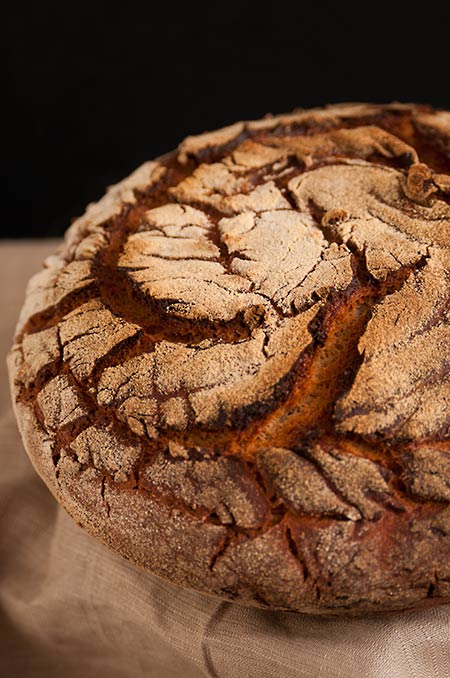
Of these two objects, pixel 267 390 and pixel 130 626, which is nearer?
pixel 267 390

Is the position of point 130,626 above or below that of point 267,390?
below

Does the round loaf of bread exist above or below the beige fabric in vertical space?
above

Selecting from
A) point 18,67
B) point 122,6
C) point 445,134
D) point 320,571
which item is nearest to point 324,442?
point 320,571

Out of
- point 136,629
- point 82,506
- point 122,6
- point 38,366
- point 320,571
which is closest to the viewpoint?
point 320,571

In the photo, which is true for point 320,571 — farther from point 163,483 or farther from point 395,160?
point 395,160

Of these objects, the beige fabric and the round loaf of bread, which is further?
the beige fabric
